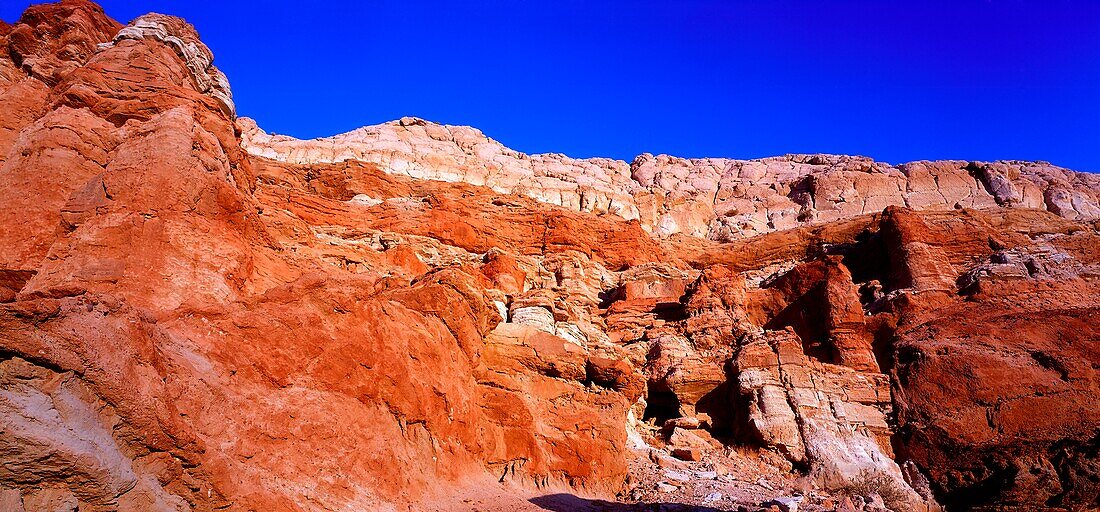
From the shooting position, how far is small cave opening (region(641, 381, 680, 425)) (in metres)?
21.6

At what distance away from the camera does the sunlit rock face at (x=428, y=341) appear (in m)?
6.82

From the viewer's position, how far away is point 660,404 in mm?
22312

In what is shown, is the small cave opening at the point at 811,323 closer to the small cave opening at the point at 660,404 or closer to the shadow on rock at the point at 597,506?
the small cave opening at the point at 660,404

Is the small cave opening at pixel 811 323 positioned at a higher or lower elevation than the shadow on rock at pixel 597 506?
higher

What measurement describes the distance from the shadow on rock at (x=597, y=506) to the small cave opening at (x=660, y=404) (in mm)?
9111

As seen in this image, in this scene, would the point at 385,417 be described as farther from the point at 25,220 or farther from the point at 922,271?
the point at 922,271

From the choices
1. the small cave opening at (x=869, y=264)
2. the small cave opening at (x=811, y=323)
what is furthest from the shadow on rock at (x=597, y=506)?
the small cave opening at (x=869, y=264)

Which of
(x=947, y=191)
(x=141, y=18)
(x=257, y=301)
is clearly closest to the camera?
(x=257, y=301)

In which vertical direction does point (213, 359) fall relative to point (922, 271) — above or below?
below

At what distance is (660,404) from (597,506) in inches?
421

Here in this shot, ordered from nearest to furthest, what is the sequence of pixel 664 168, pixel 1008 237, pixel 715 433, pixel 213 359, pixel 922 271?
pixel 213 359 < pixel 715 433 < pixel 922 271 < pixel 1008 237 < pixel 664 168

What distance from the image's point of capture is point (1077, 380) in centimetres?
1758

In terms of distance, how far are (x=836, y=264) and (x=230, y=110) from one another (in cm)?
2722

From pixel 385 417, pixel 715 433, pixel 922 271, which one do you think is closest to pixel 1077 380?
pixel 922 271
